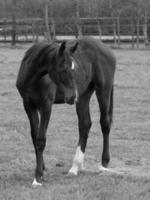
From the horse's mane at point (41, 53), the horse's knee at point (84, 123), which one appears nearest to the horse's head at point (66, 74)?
the horse's mane at point (41, 53)

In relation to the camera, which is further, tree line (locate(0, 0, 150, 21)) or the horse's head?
tree line (locate(0, 0, 150, 21))

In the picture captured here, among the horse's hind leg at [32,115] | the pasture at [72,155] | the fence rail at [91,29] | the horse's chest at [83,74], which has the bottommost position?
the fence rail at [91,29]

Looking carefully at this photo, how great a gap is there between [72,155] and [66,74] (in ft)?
7.41

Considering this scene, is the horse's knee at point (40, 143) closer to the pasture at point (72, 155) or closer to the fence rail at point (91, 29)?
the pasture at point (72, 155)

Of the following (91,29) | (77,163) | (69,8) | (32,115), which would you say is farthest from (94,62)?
(69,8)

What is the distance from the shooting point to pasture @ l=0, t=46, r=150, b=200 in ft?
19.6

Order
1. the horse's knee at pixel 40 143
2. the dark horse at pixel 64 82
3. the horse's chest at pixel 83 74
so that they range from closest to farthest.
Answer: the dark horse at pixel 64 82 → the horse's knee at pixel 40 143 → the horse's chest at pixel 83 74

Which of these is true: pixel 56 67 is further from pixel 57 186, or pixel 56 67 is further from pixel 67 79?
pixel 57 186

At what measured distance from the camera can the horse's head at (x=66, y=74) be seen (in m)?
5.99

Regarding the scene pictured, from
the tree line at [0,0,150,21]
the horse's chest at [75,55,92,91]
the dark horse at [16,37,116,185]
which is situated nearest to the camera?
the dark horse at [16,37,116,185]

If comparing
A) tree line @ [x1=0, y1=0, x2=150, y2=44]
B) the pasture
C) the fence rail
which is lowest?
the fence rail

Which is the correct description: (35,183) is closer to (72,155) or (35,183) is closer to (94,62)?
(72,155)

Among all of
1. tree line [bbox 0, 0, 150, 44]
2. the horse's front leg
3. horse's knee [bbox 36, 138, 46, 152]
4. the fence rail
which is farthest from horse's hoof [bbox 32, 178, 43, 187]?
tree line [bbox 0, 0, 150, 44]

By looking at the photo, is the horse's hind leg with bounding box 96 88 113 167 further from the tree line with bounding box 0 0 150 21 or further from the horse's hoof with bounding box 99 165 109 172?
the tree line with bounding box 0 0 150 21
